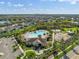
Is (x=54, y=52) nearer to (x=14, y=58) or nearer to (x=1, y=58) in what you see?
(x=14, y=58)

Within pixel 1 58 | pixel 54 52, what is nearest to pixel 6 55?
pixel 1 58

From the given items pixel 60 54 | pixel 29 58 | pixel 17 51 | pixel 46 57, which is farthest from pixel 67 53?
pixel 17 51

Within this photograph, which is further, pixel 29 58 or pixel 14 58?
pixel 14 58

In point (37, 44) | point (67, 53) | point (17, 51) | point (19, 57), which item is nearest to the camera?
point (19, 57)

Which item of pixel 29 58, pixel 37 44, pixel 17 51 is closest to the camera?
pixel 29 58

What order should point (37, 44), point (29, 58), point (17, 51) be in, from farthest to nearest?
point (37, 44) → point (17, 51) → point (29, 58)

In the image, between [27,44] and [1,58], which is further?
[27,44]

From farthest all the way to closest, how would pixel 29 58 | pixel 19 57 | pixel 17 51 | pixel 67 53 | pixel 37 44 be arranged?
pixel 37 44, pixel 17 51, pixel 67 53, pixel 19 57, pixel 29 58

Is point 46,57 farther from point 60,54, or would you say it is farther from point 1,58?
point 1,58
